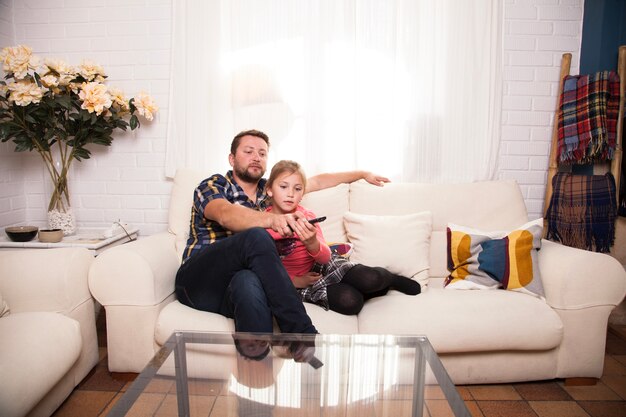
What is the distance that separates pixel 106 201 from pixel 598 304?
2.64 m

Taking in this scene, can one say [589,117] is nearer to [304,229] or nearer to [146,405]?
[304,229]

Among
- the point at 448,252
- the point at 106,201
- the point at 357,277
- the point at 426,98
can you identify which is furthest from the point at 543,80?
the point at 106,201

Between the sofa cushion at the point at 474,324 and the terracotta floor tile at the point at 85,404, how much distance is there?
1.04 meters

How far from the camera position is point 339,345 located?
119 cm

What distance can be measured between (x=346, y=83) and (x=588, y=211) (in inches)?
59.4

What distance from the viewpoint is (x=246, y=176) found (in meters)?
1.99

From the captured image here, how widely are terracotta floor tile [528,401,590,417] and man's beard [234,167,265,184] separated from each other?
4.88ft

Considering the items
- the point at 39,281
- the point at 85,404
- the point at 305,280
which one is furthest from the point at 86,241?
the point at 305,280

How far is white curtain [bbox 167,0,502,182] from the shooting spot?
7.83ft

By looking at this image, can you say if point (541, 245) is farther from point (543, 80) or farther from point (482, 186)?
point (543, 80)

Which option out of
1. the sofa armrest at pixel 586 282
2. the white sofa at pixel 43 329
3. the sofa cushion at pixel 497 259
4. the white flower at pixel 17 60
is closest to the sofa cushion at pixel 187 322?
the white sofa at pixel 43 329

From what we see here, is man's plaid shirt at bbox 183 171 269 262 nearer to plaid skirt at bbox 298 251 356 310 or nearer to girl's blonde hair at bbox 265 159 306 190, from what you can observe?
girl's blonde hair at bbox 265 159 306 190

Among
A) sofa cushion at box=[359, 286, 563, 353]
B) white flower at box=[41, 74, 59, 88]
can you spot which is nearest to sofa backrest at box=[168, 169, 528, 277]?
sofa cushion at box=[359, 286, 563, 353]

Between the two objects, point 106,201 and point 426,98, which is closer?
point 426,98
